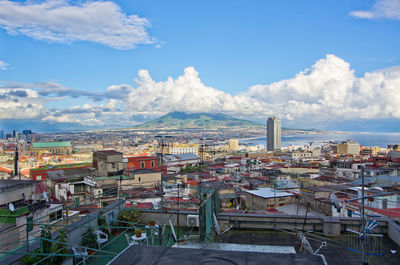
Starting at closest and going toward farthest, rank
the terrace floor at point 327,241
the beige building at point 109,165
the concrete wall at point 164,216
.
Result: 1. the terrace floor at point 327,241
2. the concrete wall at point 164,216
3. the beige building at point 109,165

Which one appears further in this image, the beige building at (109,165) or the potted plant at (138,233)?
the beige building at (109,165)

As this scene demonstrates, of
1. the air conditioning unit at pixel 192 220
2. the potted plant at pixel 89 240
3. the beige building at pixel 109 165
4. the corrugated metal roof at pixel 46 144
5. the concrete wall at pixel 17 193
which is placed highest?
the air conditioning unit at pixel 192 220

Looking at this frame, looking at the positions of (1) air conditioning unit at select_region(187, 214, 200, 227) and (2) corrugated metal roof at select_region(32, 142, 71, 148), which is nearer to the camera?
(1) air conditioning unit at select_region(187, 214, 200, 227)

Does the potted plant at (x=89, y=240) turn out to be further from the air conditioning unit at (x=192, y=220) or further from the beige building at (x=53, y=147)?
the beige building at (x=53, y=147)

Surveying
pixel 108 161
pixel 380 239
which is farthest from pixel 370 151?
pixel 380 239

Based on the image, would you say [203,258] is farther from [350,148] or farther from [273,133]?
[273,133]

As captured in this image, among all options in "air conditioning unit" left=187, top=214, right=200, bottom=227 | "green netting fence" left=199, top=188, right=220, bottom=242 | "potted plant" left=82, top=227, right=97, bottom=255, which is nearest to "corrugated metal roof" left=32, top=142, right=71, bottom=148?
"potted plant" left=82, top=227, right=97, bottom=255

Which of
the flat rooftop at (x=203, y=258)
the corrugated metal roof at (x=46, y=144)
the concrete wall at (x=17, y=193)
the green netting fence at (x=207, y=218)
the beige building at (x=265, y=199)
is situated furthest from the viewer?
the corrugated metal roof at (x=46, y=144)

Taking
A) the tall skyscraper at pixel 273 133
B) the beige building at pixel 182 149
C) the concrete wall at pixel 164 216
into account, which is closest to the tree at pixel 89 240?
the concrete wall at pixel 164 216

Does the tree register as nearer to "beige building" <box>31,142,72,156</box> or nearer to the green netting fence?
the green netting fence

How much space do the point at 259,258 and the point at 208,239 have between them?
1.87 metres

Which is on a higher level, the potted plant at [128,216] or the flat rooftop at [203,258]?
the flat rooftop at [203,258]

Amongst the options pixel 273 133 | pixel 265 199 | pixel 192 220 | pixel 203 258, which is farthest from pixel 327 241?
pixel 273 133

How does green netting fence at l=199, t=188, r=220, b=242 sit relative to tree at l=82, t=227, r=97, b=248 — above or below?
above
